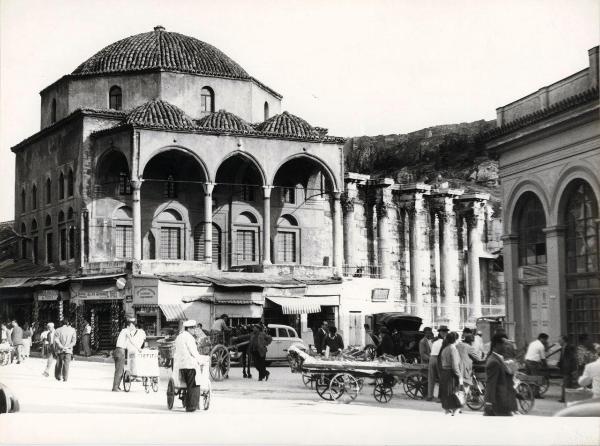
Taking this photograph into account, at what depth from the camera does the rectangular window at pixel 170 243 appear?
3303 centimetres

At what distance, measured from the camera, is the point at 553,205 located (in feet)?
69.5

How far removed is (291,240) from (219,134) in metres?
5.90

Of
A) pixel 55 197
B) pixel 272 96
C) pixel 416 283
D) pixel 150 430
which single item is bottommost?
pixel 150 430

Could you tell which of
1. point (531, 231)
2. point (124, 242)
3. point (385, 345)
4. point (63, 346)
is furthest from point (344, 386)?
point (124, 242)

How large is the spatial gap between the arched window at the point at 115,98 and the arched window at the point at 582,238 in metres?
18.5

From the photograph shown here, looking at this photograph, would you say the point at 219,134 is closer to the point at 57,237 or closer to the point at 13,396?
the point at 57,237

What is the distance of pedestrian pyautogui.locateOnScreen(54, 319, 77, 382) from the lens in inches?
758

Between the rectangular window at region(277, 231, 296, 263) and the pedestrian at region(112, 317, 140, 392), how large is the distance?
1697 centimetres

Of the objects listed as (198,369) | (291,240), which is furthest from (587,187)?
(291,240)

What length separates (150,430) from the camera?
13.6 meters

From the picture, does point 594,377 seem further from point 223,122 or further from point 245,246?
point 245,246

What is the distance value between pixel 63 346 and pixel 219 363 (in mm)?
3491

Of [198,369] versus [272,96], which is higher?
[272,96]

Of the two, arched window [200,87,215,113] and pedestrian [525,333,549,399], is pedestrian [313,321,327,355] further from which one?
arched window [200,87,215,113]
